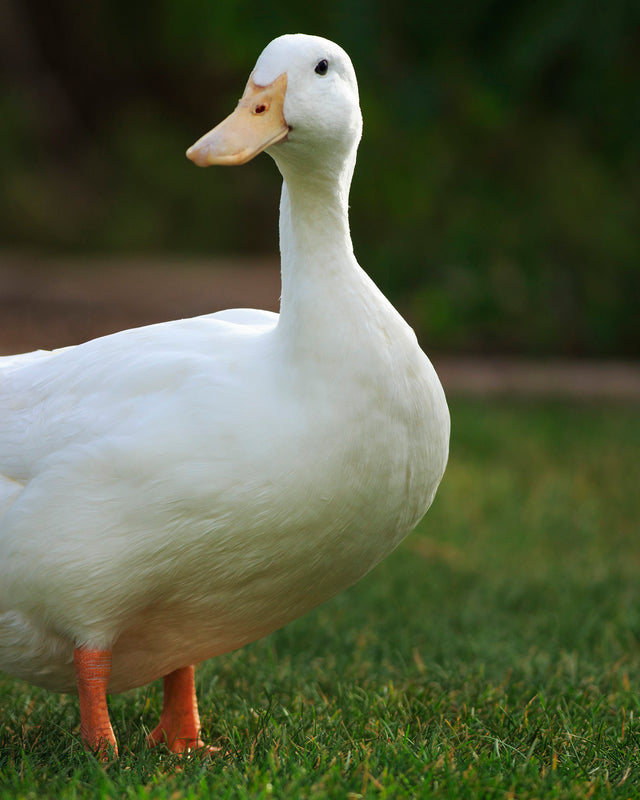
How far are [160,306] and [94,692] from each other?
9.03 meters

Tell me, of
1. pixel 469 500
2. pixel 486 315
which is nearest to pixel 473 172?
pixel 486 315

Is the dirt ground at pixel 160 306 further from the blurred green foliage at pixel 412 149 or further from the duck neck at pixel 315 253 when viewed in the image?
the duck neck at pixel 315 253

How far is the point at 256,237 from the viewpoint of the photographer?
51.3 feet

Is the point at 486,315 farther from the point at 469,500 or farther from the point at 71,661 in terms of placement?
the point at 71,661

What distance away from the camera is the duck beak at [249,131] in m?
2.23

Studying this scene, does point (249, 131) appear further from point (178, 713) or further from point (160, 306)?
point (160, 306)

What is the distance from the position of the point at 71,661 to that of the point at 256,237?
13326 mm

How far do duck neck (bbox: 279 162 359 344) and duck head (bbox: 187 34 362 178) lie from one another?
0.29 ft

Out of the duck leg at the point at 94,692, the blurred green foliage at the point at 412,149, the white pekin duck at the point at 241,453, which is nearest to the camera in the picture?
the white pekin duck at the point at 241,453

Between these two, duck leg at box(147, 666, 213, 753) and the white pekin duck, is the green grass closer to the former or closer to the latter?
duck leg at box(147, 666, 213, 753)

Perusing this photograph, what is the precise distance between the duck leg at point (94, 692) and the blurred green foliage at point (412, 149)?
484cm

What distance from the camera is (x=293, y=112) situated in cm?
226

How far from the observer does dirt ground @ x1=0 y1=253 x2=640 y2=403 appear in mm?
8664

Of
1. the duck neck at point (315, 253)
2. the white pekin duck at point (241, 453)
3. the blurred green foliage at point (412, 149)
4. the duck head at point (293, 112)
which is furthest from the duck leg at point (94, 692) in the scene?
the blurred green foliage at point (412, 149)
